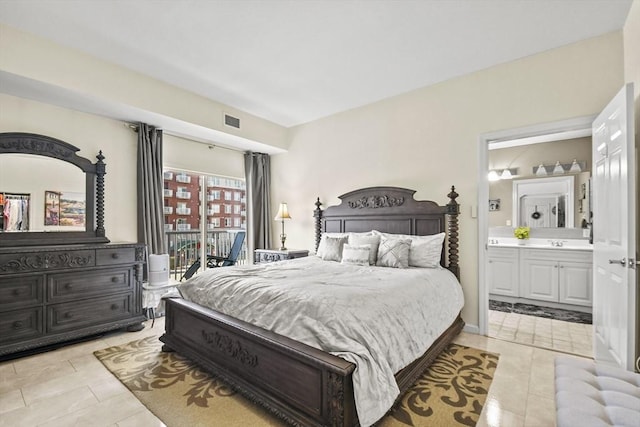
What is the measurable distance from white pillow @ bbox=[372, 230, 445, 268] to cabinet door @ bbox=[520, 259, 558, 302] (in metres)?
1.95

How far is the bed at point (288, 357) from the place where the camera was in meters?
1.61

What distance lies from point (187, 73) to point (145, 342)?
294 cm

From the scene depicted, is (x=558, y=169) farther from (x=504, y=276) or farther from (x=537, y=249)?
(x=504, y=276)

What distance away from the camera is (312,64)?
3.32 meters

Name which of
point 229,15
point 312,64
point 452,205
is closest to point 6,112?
point 229,15

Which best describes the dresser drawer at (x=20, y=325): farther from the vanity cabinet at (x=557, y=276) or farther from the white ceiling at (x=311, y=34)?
the vanity cabinet at (x=557, y=276)

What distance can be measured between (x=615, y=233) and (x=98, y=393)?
3.94 meters

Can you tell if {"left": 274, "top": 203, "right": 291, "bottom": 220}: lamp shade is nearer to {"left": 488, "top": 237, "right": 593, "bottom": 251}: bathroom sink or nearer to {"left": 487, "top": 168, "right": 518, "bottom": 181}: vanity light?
{"left": 488, "top": 237, "right": 593, "bottom": 251}: bathroom sink

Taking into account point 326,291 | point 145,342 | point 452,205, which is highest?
point 452,205

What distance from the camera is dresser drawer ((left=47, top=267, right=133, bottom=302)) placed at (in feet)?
9.90

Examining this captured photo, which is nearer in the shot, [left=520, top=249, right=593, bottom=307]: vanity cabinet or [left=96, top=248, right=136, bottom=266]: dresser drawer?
[left=96, top=248, right=136, bottom=266]: dresser drawer

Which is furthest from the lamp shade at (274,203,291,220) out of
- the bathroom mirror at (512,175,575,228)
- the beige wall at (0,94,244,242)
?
the bathroom mirror at (512,175,575,228)

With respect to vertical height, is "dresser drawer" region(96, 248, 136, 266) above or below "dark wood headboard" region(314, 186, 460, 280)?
below

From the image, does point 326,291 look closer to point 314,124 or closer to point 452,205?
point 452,205
